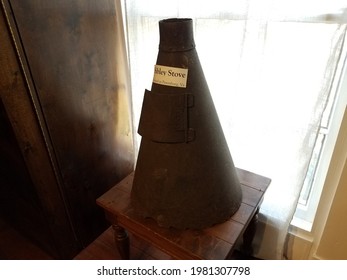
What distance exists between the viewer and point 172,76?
733 millimetres

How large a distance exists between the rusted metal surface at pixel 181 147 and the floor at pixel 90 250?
56 cm

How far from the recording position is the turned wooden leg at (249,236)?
3.56ft

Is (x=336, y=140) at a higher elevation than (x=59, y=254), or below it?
higher

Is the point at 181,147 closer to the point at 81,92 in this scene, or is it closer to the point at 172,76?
the point at 172,76

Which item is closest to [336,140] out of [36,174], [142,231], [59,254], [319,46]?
[319,46]

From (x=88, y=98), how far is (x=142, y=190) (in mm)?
548

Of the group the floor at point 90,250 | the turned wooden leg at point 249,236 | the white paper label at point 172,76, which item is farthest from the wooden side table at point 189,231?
the white paper label at point 172,76

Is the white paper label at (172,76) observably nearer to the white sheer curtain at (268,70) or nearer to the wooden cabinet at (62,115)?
the white sheer curtain at (268,70)

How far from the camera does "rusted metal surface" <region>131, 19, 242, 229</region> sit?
0.73 m

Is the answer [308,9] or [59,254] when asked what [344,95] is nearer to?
[308,9]

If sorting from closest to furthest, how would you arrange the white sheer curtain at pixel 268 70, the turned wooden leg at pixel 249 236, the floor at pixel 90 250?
the white sheer curtain at pixel 268 70 < the turned wooden leg at pixel 249 236 < the floor at pixel 90 250

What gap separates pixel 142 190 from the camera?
865 millimetres

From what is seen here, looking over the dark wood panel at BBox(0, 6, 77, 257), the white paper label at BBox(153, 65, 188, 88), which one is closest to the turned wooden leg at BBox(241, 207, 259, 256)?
the white paper label at BBox(153, 65, 188, 88)

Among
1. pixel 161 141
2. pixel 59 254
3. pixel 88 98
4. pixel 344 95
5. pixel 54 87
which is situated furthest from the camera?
pixel 59 254
